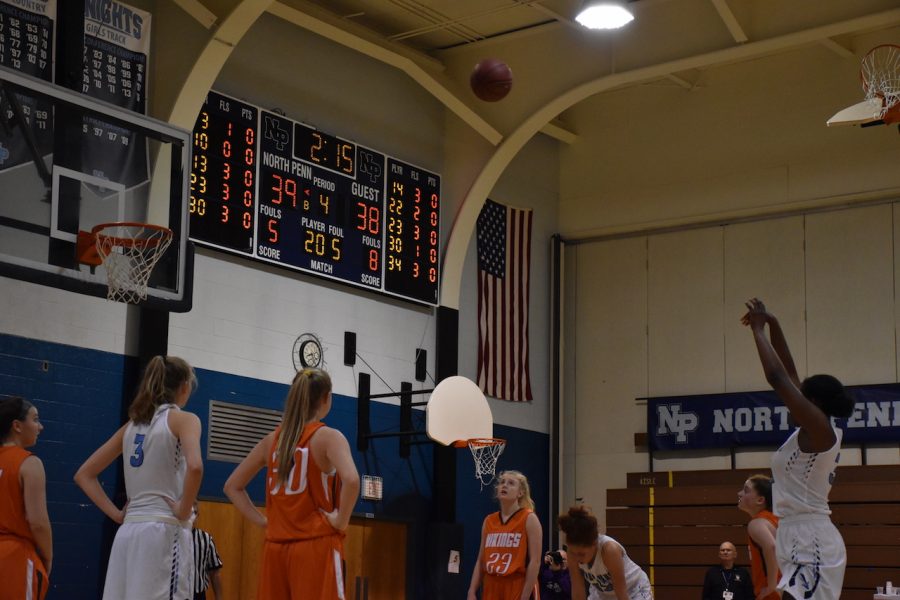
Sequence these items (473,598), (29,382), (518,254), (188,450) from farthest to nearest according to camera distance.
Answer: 1. (518,254)
2. (29,382)
3. (473,598)
4. (188,450)

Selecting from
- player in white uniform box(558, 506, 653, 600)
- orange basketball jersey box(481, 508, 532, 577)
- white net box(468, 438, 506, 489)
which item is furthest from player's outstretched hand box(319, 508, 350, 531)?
white net box(468, 438, 506, 489)

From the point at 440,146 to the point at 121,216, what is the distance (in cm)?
653

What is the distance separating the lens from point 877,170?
52.2 feet

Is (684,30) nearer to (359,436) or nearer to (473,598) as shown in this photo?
(359,436)

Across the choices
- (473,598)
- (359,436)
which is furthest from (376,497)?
(473,598)

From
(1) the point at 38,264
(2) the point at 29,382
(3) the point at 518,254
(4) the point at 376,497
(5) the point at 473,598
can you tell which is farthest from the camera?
(3) the point at 518,254

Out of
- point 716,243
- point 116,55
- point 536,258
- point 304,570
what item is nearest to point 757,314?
point 304,570

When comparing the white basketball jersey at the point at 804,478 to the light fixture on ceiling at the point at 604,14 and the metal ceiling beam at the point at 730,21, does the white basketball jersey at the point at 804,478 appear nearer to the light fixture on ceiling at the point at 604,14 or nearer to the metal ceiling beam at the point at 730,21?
the light fixture on ceiling at the point at 604,14

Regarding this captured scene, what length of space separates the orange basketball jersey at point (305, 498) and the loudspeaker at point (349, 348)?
875 centimetres

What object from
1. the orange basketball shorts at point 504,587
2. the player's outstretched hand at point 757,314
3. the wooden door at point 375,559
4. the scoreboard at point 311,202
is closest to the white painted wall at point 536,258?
the scoreboard at point 311,202

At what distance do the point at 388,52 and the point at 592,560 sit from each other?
9.02m

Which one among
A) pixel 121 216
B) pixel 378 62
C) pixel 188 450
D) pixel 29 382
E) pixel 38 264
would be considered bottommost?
pixel 188 450

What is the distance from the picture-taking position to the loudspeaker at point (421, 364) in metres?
15.4

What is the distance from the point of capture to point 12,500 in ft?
20.8
